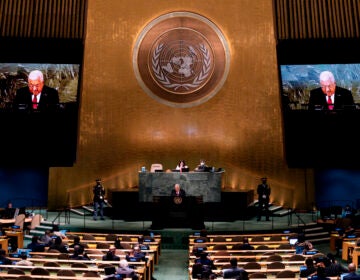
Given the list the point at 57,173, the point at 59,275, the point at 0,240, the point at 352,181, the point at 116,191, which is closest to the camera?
the point at 59,275

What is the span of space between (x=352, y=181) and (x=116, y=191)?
30.3ft

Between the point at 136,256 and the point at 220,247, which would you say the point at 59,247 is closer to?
the point at 136,256

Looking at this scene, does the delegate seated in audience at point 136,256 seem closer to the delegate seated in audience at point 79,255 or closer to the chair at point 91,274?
the delegate seated in audience at point 79,255

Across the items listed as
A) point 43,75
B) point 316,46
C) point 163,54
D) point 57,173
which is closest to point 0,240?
point 57,173

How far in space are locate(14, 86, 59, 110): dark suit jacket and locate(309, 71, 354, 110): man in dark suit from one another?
9450mm

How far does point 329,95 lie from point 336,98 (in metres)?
0.29

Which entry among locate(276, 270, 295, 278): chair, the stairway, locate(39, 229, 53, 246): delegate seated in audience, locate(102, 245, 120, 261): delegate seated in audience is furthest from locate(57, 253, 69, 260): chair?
the stairway

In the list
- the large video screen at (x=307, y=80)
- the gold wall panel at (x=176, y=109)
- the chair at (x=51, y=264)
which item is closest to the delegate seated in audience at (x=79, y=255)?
the chair at (x=51, y=264)

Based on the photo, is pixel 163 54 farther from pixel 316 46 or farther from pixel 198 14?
pixel 316 46

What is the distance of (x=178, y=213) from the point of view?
42.4 ft

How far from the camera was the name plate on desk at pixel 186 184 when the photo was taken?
14258 mm

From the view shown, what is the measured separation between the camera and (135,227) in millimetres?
13430

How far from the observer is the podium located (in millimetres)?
12875

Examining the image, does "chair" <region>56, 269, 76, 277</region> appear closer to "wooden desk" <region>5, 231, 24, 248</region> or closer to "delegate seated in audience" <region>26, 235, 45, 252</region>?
"delegate seated in audience" <region>26, 235, 45, 252</region>
